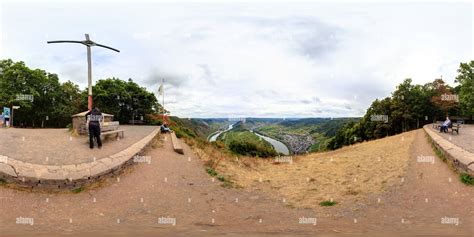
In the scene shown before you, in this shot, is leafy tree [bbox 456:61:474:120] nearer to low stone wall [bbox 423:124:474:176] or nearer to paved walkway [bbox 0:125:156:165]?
low stone wall [bbox 423:124:474:176]

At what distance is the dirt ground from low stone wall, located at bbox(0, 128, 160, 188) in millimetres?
345

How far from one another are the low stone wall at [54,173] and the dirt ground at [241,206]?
35 cm

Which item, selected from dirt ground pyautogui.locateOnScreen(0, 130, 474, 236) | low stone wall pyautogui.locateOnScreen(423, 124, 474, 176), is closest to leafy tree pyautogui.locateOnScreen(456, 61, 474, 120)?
low stone wall pyautogui.locateOnScreen(423, 124, 474, 176)

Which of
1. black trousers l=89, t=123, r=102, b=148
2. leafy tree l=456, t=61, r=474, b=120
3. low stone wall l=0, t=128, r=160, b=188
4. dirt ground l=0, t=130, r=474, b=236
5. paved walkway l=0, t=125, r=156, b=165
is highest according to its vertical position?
leafy tree l=456, t=61, r=474, b=120

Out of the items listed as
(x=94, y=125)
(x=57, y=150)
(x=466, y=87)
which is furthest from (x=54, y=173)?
(x=466, y=87)

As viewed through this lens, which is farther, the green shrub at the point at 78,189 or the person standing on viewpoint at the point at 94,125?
the person standing on viewpoint at the point at 94,125

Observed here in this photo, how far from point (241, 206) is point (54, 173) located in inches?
223

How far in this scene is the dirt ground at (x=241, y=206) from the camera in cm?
730

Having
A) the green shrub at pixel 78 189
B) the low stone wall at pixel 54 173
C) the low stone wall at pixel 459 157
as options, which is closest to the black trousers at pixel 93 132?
the low stone wall at pixel 54 173

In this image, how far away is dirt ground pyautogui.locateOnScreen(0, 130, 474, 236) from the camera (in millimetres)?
7305

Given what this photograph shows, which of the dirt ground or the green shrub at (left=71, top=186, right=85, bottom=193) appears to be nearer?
the dirt ground

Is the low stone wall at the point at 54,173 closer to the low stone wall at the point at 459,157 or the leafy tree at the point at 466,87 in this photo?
the low stone wall at the point at 459,157

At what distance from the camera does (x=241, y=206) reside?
980 cm

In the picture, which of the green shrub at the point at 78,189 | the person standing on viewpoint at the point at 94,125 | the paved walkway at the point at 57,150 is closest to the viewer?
the green shrub at the point at 78,189
